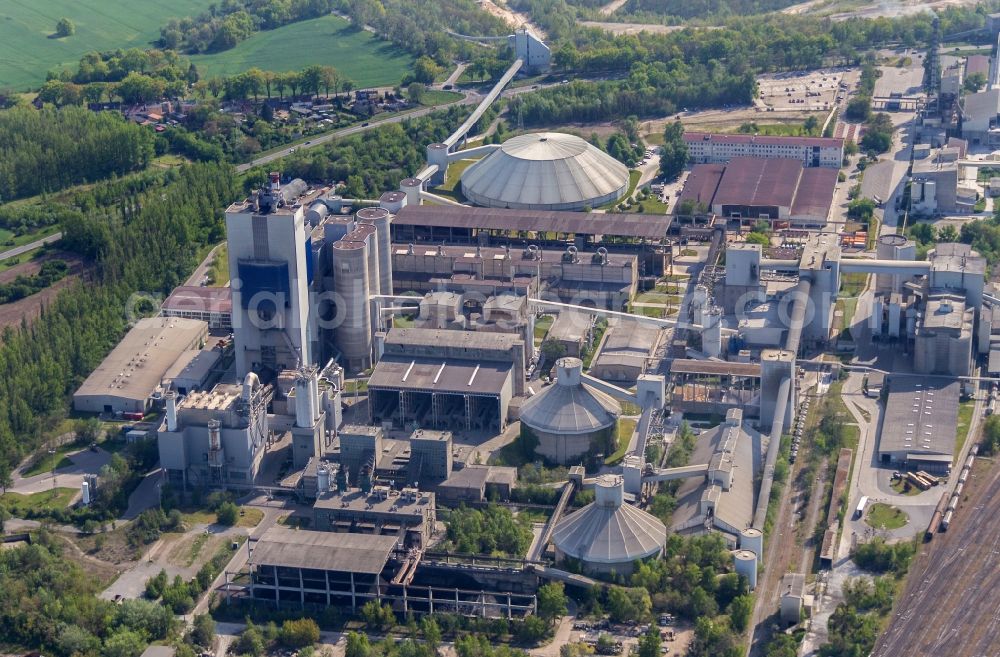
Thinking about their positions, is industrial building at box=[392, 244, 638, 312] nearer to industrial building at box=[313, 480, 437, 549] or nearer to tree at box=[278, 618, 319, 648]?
industrial building at box=[313, 480, 437, 549]

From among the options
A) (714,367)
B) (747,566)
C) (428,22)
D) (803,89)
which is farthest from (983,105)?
(747,566)

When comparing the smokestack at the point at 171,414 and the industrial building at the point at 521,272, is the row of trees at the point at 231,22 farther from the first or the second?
the smokestack at the point at 171,414

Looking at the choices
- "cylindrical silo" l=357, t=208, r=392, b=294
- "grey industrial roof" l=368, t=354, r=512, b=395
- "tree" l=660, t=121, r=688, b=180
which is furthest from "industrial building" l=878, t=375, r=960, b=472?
"tree" l=660, t=121, r=688, b=180

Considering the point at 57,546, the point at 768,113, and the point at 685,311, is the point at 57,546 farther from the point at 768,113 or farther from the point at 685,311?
the point at 768,113

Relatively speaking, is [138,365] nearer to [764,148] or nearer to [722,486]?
[722,486]

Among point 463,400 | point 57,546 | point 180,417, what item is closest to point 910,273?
point 463,400

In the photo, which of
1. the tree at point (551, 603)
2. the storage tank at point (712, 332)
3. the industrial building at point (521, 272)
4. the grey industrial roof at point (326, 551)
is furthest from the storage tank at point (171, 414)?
the storage tank at point (712, 332)

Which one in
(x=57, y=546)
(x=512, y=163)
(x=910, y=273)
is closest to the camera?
(x=57, y=546)
